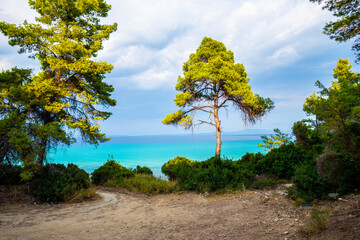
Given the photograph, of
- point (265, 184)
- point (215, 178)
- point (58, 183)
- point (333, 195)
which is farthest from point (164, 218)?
point (58, 183)

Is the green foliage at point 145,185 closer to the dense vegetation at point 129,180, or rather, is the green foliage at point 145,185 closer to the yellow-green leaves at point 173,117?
the dense vegetation at point 129,180

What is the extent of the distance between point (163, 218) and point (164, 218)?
0.03m

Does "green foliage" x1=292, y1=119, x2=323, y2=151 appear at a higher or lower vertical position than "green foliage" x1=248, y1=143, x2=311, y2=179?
higher

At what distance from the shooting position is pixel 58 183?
7.76 meters

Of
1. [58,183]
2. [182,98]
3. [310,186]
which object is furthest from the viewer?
[182,98]

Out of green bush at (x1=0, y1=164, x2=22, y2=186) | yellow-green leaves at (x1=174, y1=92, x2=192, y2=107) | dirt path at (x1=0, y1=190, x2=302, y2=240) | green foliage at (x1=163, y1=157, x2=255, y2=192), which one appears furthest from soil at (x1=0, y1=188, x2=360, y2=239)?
yellow-green leaves at (x1=174, y1=92, x2=192, y2=107)

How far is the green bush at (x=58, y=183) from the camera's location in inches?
296

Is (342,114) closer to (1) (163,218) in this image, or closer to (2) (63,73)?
(1) (163,218)

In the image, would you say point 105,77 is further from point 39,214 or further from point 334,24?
point 334,24

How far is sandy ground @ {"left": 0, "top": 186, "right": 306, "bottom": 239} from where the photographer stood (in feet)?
14.3

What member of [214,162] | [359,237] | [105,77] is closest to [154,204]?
[214,162]

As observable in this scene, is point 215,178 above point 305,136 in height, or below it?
below

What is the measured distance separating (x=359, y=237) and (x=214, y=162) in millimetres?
6795

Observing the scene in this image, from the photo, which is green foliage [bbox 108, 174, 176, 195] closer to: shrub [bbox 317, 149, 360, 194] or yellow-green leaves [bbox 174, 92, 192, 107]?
shrub [bbox 317, 149, 360, 194]
